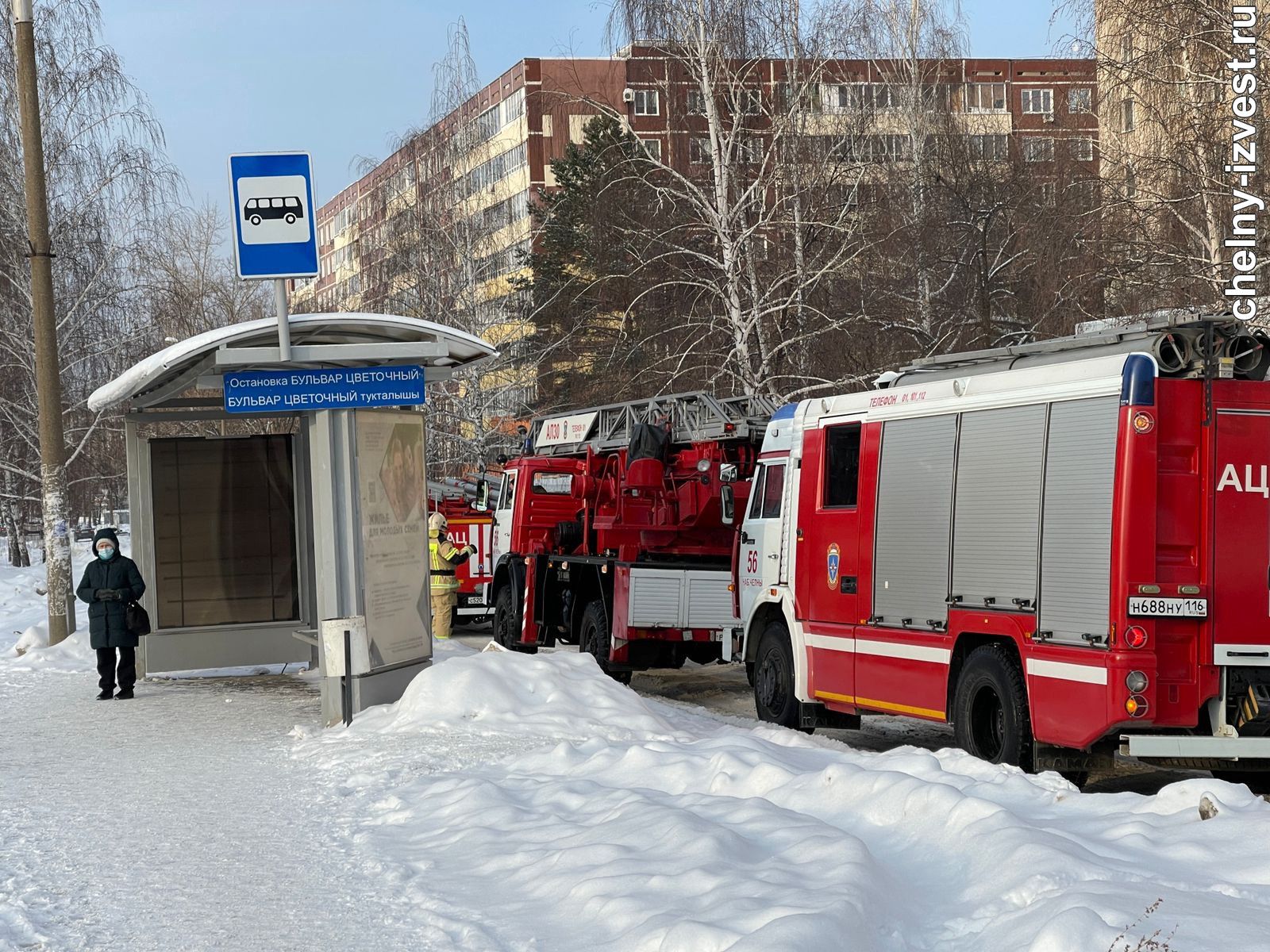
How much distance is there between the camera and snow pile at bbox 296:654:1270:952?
5.60 metres

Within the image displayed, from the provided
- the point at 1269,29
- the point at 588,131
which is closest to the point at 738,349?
the point at 1269,29

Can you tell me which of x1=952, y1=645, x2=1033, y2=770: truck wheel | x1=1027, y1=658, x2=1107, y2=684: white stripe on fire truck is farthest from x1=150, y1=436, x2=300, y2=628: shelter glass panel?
x1=1027, y1=658, x2=1107, y2=684: white stripe on fire truck

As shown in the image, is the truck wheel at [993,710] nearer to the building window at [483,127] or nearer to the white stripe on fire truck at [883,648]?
the white stripe on fire truck at [883,648]

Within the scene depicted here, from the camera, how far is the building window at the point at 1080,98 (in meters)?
21.6

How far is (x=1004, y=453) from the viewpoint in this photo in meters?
10.4

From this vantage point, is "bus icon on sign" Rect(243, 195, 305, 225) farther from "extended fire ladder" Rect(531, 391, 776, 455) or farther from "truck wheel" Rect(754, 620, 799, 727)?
"extended fire ladder" Rect(531, 391, 776, 455)

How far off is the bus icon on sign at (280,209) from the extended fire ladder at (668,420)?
22.5 ft

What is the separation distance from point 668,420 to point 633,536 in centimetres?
186

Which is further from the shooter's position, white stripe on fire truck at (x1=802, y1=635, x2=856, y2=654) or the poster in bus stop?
the poster in bus stop

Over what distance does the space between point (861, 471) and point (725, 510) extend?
3.35 metres

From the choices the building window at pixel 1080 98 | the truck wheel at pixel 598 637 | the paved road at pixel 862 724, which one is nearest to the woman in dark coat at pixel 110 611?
the truck wheel at pixel 598 637

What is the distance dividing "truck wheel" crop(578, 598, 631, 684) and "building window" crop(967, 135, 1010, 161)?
51.5ft

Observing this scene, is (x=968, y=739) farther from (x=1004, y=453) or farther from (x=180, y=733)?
(x=180, y=733)

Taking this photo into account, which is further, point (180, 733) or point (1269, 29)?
point (1269, 29)
